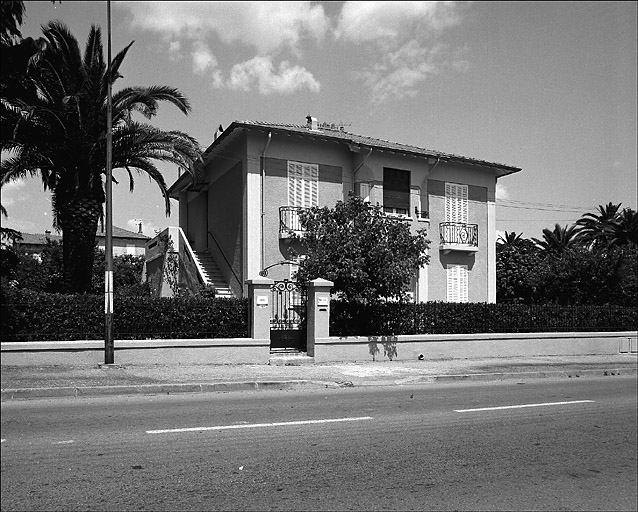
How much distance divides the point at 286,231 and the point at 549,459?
1548cm

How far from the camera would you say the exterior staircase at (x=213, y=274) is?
2200 centimetres

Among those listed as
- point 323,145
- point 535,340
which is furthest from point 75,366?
point 535,340

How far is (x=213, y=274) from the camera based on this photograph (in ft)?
78.1

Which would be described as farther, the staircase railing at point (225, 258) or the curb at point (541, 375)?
the staircase railing at point (225, 258)

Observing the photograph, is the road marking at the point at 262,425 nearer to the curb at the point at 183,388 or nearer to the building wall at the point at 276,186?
the curb at the point at 183,388

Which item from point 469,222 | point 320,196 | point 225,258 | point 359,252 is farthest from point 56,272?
point 469,222

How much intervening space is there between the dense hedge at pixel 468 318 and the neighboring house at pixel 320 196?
14.1 feet

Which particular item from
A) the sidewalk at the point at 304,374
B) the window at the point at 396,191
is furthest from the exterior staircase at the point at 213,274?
the sidewalk at the point at 304,374

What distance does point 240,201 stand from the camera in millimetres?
21953

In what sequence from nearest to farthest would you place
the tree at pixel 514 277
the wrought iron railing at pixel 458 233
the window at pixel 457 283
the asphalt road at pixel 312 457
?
the asphalt road at pixel 312 457, the wrought iron railing at pixel 458 233, the window at pixel 457 283, the tree at pixel 514 277

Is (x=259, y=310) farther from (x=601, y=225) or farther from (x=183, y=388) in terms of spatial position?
(x=601, y=225)

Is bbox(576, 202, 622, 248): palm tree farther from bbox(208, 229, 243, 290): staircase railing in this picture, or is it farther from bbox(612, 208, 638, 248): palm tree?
bbox(208, 229, 243, 290): staircase railing

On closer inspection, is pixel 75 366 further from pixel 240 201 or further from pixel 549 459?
pixel 240 201

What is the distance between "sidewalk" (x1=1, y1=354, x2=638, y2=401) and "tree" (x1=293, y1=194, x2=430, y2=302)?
2.09 m
